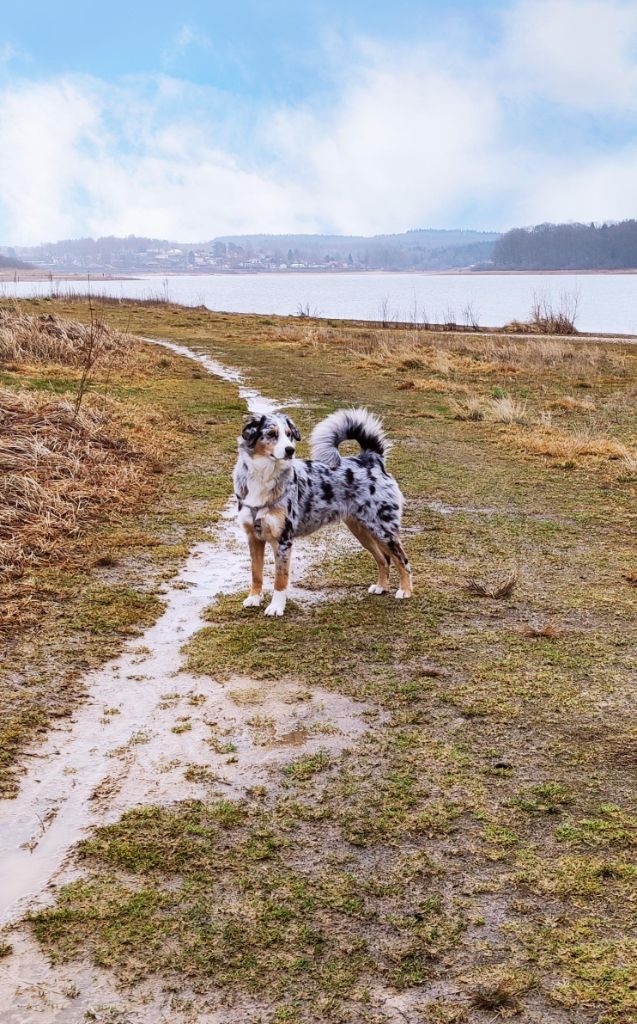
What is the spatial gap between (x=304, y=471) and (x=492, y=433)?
9.14 meters

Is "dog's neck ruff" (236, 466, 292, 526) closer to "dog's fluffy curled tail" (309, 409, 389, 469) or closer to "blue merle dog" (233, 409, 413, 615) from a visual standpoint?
"blue merle dog" (233, 409, 413, 615)

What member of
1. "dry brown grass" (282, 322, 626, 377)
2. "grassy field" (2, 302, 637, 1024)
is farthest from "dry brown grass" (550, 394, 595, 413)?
"grassy field" (2, 302, 637, 1024)

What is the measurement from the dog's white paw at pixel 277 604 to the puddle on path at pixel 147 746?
2.12 ft

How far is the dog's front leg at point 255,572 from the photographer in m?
6.58

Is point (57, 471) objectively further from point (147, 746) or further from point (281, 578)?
point (147, 746)

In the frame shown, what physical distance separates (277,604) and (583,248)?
175850mm

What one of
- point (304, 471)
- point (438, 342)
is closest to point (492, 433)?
point (304, 471)

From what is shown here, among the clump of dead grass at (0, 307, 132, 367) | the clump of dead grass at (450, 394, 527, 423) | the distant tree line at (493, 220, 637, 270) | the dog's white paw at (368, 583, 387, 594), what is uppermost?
the distant tree line at (493, 220, 637, 270)

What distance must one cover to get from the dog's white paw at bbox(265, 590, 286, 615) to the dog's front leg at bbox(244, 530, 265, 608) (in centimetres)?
17

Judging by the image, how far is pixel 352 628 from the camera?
20.4 ft

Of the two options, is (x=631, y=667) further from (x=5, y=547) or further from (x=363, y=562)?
(x=5, y=547)

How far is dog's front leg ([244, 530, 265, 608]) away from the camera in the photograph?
6576 millimetres

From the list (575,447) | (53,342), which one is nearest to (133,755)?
(575,447)

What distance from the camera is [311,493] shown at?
664 centimetres
